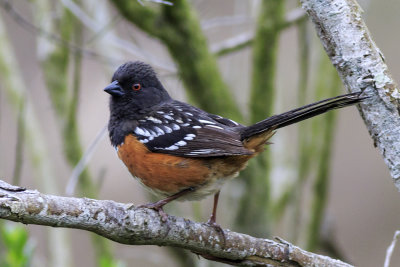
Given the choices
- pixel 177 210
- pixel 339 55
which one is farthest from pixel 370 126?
pixel 177 210

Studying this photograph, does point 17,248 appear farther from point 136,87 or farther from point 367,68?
point 367,68

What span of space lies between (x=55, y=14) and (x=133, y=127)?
1.70 m

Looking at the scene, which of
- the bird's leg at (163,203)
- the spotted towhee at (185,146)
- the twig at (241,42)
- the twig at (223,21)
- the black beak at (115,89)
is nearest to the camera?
the bird's leg at (163,203)

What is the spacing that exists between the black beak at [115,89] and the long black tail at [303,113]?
81 cm

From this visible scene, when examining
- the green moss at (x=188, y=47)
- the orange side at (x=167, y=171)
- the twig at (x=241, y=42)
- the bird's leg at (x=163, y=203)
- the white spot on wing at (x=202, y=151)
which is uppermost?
the twig at (x=241, y=42)

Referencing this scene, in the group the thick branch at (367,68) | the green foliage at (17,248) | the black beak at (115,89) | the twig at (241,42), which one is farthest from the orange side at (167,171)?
the twig at (241,42)

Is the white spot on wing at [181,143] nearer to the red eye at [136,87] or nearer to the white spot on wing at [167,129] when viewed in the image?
the white spot on wing at [167,129]

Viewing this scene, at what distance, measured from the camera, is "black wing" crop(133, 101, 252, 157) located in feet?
9.32

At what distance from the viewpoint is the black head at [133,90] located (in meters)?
3.22

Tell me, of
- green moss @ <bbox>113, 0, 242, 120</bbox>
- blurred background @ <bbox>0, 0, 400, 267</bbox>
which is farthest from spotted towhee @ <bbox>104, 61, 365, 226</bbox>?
green moss @ <bbox>113, 0, 242, 120</bbox>

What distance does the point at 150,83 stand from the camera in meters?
3.35

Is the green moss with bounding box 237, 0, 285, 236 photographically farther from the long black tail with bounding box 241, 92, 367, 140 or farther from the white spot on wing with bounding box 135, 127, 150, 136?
the white spot on wing with bounding box 135, 127, 150, 136

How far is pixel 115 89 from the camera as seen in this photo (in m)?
3.23

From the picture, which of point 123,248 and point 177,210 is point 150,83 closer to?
point 177,210
